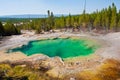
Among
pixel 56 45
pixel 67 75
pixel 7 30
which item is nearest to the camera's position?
pixel 67 75

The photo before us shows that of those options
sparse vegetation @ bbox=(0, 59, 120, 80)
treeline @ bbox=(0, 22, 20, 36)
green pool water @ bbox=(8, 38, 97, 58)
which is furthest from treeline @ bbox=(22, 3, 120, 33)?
sparse vegetation @ bbox=(0, 59, 120, 80)

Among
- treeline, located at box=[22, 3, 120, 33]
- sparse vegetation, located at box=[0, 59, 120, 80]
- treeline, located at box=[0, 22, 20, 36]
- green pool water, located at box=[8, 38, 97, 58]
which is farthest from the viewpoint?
treeline, located at box=[22, 3, 120, 33]

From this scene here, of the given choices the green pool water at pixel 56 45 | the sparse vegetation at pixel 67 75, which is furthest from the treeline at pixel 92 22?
the sparse vegetation at pixel 67 75

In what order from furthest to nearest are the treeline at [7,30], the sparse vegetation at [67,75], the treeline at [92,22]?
the treeline at [92,22] → the treeline at [7,30] → the sparse vegetation at [67,75]

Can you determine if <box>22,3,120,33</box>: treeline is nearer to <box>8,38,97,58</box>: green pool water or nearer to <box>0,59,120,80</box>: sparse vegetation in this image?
<box>8,38,97,58</box>: green pool water

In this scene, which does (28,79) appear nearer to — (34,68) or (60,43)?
(34,68)

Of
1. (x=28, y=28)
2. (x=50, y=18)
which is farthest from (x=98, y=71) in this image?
(x=28, y=28)

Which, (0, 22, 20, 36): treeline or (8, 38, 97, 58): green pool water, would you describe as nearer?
(8, 38, 97, 58): green pool water

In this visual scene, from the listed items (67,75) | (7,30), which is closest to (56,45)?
(7,30)

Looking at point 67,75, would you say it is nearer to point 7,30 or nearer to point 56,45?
point 56,45

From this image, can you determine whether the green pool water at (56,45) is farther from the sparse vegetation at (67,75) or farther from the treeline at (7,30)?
the sparse vegetation at (67,75)

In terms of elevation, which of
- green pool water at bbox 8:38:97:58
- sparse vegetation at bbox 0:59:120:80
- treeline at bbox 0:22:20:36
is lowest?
sparse vegetation at bbox 0:59:120:80

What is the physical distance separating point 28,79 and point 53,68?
29.9 ft

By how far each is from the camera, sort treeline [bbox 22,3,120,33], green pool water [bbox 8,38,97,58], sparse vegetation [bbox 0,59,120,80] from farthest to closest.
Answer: treeline [bbox 22,3,120,33] → green pool water [bbox 8,38,97,58] → sparse vegetation [bbox 0,59,120,80]
